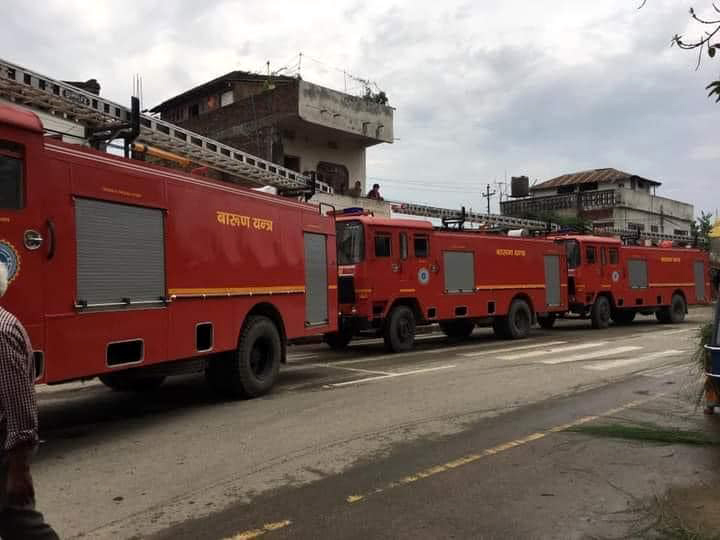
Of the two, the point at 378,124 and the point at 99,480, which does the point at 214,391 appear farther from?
the point at 378,124

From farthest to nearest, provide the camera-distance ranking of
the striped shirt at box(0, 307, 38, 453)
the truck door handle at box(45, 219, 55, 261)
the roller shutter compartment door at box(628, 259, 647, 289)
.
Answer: the roller shutter compartment door at box(628, 259, 647, 289) < the truck door handle at box(45, 219, 55, 261) < the striped shirt at box(0, 307, 38, 453)

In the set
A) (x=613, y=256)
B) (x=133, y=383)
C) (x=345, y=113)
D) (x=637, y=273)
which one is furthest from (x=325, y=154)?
(x=133, y=383)

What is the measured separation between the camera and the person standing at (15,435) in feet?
8.95

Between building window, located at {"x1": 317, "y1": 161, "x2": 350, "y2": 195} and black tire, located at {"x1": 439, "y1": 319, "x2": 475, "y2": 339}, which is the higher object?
building window, located at {"x1": 317, "y1": 161, "x2": 350, "y2": 195}

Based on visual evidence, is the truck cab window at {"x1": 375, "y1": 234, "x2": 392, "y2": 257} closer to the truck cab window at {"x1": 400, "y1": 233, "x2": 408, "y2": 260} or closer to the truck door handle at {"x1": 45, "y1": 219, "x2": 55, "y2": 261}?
the truck cab window at {"x1": 400, "y1": 233, "x2": 408, "y2": 260}

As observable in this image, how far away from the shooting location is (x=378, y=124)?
29219 millimetres

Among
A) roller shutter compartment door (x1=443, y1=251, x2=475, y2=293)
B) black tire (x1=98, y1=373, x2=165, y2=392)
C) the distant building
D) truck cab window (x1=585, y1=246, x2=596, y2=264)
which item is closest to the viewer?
black tire (x1=98, y1=373, x2=165, y2=392)

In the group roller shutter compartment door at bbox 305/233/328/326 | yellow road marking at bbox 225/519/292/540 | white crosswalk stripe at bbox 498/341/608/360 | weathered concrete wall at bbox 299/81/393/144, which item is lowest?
yellow road marking at bbox 225/519/292/540

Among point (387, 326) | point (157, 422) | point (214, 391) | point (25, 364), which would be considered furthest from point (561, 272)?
point (25, 364)

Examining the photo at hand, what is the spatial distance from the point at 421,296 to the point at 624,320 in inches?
475

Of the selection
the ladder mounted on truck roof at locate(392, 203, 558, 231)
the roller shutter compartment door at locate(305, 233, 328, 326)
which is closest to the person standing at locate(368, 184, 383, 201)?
the ladder mounted on truck roof at locate(392, 203, 558, 231)

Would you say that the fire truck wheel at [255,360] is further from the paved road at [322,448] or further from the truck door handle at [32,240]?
the truck door handle at [32,240]

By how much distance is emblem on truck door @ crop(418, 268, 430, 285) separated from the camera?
46.9 ft

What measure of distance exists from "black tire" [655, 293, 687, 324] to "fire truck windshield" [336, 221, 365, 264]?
14.3 metres
